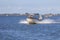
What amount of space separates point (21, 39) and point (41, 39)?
260 cm

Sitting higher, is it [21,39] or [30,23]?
[21,39]

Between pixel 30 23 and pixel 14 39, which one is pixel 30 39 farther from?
pixel 30 23

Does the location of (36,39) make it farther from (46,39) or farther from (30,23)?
(30,23)

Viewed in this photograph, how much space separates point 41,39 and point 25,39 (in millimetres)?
A: 2091

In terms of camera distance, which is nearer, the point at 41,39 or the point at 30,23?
the point at 41,39

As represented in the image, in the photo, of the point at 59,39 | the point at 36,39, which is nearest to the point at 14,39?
the point at 36,39

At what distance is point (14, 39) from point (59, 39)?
5.83 meters

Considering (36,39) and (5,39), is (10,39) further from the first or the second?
(36,39)

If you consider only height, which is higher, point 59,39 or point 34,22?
point 59,39

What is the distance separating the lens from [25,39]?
1419 inches

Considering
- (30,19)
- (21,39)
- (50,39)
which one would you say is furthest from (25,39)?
(30,19)

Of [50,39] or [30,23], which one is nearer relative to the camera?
[50,39]

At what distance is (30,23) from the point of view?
7694 centimetres

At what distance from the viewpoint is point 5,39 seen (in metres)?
36.5
